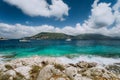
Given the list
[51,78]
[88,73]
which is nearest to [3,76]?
[51,78]

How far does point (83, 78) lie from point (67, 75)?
197cm

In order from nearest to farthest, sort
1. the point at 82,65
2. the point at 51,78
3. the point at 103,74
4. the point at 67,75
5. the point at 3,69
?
the point at 51,78 < the point at 67,75 < the point at 103,74 < the point at 3,69 < the point at 82,65

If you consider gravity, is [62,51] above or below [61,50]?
above

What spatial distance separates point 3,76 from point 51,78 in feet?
19.6

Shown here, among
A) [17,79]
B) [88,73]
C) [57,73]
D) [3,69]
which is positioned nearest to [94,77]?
[88,73]

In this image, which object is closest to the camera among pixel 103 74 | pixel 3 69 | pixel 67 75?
pixel 67 75

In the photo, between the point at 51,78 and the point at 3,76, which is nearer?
the point at 51,78

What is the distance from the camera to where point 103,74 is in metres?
16.0

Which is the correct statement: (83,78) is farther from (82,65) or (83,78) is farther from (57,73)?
(82,65)

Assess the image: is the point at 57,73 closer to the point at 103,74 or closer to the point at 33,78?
the point at 33,78

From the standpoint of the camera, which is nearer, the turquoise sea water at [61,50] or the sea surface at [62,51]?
the sea surface at [62,51]

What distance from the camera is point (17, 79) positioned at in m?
14.7

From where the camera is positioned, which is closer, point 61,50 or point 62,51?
point 62,51

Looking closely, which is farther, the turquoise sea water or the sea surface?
the turquoise sea water
